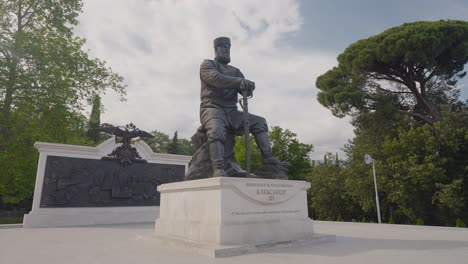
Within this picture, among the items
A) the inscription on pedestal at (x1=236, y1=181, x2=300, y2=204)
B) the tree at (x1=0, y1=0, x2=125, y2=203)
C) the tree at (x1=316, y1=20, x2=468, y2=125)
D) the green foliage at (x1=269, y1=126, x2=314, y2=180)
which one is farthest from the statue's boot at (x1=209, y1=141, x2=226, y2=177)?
the green foliage at (x1=269, y1=126, x2=314, y2=180)

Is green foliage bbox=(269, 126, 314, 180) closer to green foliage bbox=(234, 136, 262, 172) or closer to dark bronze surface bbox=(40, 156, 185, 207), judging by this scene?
green foliage bbox=(234, 136, 262, 172)

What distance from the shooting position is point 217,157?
19.2 feet

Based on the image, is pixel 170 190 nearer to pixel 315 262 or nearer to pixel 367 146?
pixel 315 262

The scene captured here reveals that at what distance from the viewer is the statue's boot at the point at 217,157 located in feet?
18.6

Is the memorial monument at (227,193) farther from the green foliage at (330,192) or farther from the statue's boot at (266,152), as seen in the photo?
the green foliage at (330,192)

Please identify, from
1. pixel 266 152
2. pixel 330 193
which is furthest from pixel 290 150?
pixel 266 152

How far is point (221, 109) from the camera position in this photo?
6461mm

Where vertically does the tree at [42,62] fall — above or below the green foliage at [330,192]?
above

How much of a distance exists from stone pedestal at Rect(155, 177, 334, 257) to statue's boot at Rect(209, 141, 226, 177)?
31 centimetres

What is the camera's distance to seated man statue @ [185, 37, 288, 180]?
613 cm

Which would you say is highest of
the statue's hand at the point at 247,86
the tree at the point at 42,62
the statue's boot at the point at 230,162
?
the tree at the point at 42,62

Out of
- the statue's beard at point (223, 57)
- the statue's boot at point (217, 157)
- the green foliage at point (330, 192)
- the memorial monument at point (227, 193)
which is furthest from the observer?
the green foliage at point (330, 192)

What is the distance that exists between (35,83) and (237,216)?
13386mm

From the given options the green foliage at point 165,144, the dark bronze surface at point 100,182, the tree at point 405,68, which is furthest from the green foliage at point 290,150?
the green foliage at point 165,144
